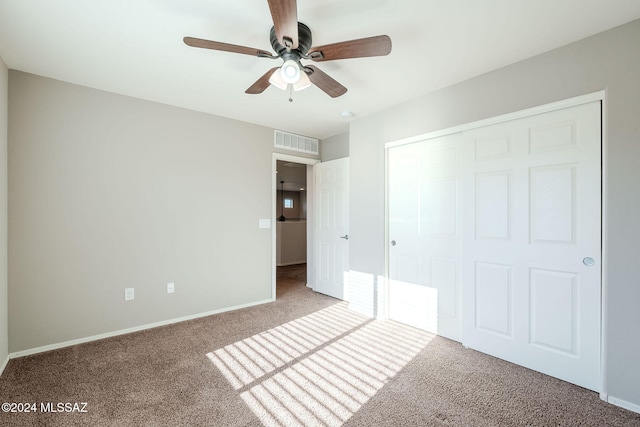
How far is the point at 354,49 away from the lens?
5.50 feet

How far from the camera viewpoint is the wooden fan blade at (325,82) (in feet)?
6.50

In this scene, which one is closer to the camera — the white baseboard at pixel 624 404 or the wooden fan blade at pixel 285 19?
the wooden fan blade at pixel 285 19

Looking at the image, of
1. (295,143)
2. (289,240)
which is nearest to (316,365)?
(295,143)

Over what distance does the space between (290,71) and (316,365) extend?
223 centimetres

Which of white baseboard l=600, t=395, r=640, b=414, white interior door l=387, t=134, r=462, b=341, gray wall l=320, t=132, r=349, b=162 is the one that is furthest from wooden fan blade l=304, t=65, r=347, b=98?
white baseboard l=600, t=395, r=640, b=414

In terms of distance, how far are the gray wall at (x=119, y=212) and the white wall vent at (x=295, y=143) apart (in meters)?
0.34

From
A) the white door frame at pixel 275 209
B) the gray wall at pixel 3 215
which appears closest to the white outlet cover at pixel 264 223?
the white door frame at pixel 275 209

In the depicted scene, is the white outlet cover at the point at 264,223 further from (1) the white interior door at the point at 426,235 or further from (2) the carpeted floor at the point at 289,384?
(1) the white interior door at the point at 426,235

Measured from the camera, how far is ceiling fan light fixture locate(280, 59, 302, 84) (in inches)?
70.0

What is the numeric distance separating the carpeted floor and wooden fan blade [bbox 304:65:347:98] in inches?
87.3

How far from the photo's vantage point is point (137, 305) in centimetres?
300

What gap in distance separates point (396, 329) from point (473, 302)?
0.87 m

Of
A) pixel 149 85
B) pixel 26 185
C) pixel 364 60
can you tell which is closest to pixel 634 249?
pixel 364 60

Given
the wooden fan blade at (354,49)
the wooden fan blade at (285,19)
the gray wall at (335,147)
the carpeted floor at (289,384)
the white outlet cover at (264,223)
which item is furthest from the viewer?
the gray wall at (335,147)
